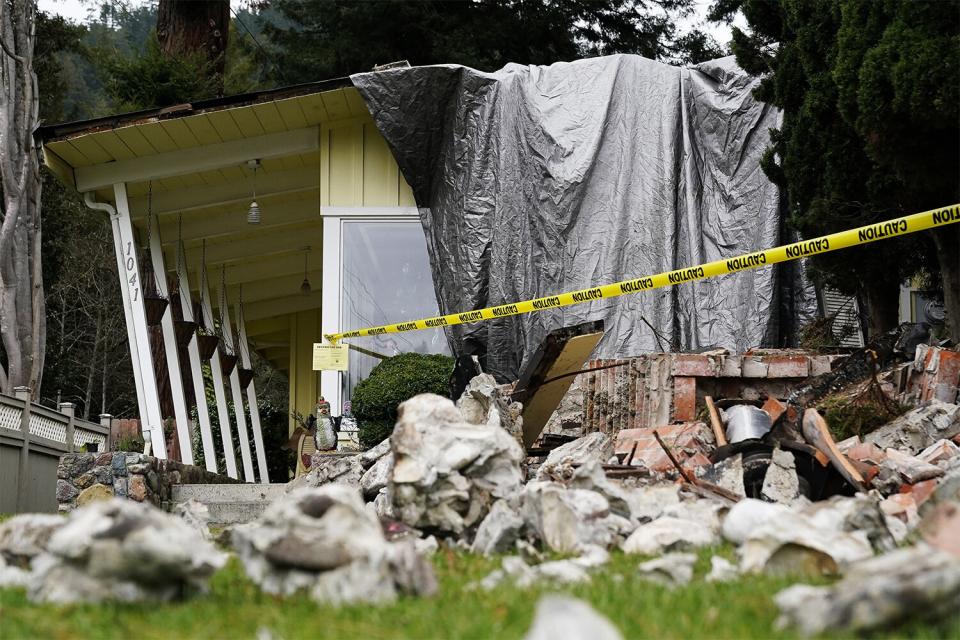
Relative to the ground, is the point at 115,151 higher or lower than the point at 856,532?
higher

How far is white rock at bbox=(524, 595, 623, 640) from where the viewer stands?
2039 millimetres

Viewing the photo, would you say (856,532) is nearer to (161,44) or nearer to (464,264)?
(464,264)

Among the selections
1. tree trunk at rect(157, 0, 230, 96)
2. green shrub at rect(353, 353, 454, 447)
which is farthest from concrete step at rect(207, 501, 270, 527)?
tree trunk at rect(157, 0, 230, 96)

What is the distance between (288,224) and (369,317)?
4.11 meters

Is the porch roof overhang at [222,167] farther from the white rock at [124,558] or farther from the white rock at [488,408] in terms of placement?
the white rock at [124,558]

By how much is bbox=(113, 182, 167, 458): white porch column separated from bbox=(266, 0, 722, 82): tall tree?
693 centimetres

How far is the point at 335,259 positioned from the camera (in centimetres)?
1170

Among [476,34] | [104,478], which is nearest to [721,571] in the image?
[104,478]

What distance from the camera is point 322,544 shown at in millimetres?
3043

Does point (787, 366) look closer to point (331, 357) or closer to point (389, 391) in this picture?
point (389, 391)

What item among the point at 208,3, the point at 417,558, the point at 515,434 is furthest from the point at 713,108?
the point at 208,3

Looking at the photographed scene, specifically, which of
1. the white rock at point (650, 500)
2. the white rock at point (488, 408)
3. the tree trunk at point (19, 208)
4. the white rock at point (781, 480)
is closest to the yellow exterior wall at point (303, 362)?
the tree trunk at point (19, 208)

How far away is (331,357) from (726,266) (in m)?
4.65

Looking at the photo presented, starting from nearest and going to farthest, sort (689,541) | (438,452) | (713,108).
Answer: (689,541)
(438,452)
(713,108)
